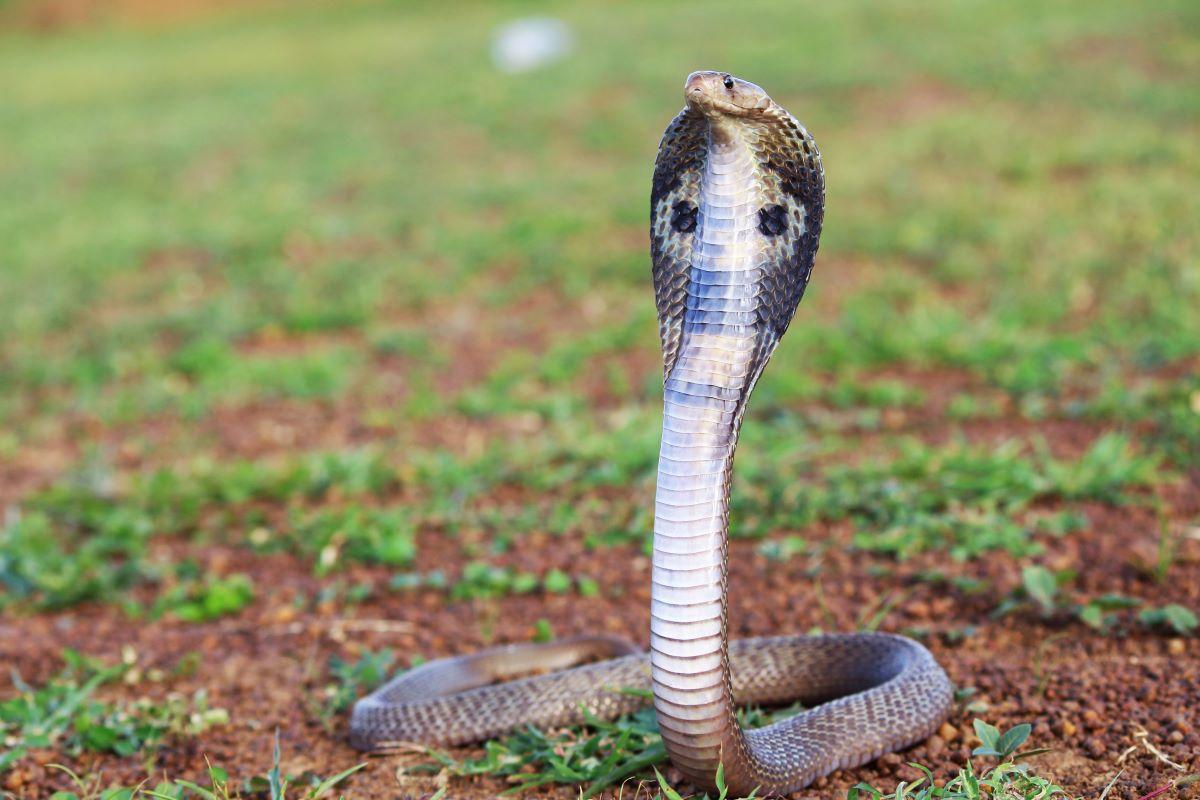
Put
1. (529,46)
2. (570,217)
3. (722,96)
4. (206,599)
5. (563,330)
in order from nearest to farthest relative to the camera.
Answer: (722,96) → (206,599) → (563,330) → (570,217) → (529,46)

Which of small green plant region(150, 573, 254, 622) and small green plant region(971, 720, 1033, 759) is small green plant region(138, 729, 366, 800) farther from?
small green plant region(971, 720, 1033, 759)

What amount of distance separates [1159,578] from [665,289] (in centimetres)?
189

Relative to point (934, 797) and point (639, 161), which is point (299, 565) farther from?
point (639, 161)

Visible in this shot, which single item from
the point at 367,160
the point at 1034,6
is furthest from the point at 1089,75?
the point at 367,160

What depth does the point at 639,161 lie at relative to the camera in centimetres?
947

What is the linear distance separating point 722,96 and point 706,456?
607mm

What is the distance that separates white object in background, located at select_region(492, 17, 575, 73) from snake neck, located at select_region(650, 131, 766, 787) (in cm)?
1106

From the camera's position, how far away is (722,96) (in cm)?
204

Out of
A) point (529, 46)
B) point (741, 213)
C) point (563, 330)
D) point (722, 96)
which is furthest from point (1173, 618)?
point (529, 46)

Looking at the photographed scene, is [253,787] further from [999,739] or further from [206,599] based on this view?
[999,739]

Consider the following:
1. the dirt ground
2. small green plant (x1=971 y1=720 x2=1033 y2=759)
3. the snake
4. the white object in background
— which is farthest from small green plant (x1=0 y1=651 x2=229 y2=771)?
the white object in background

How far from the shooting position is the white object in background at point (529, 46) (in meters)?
13.3

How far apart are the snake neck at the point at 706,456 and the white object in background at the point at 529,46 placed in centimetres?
1106

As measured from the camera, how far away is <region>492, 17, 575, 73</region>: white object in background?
522 inches
